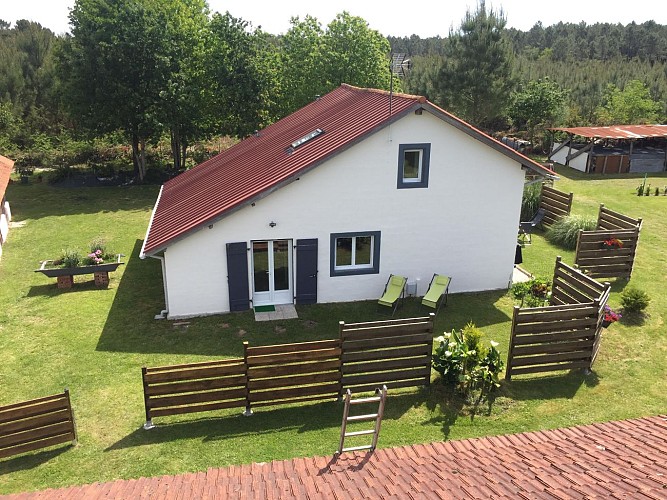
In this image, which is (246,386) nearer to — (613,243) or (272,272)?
(272,272)

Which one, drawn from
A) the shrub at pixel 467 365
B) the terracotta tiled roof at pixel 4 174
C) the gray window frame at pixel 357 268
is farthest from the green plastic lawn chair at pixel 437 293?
the terracotta tiled roof at pixel 4 174

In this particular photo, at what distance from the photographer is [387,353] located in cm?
1052

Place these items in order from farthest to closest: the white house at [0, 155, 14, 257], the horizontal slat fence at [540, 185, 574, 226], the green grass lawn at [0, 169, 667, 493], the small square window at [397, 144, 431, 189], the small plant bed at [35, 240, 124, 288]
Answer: the horizontal slat fence at [540, 185, 574, 226], the white house at [0, 155, 14, 257], the small plant bed at [35, 240, 124, 288], the small square window at [397, 144, 431, 189], the green grass lawn at [0, 169, 667, 493]

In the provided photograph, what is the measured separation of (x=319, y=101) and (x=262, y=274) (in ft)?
35.2

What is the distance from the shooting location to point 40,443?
9000 mm

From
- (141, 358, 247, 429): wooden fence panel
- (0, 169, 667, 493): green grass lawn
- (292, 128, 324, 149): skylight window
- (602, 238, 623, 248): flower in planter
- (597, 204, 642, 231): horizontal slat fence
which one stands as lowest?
(0, 169, 667, 493): green grass lawn

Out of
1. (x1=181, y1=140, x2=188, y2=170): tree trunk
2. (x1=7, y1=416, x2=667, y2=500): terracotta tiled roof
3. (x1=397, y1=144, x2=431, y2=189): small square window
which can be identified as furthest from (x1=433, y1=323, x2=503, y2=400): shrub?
(x1=181, y1=140, x2=188, y2=170): tree trunk

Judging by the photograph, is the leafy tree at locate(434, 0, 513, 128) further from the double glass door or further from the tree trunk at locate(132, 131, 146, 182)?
the double glass door

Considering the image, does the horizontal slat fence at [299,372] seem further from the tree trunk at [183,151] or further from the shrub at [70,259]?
the tree trunk at [183,151]

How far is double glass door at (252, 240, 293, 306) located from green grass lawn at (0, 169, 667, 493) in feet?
2.66

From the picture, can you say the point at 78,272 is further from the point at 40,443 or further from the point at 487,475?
the point at 487,475

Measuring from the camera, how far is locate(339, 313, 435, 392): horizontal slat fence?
1040 cm

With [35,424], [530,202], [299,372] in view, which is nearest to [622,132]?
[530,202]

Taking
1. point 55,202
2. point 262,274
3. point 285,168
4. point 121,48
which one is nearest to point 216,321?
point 262,274
